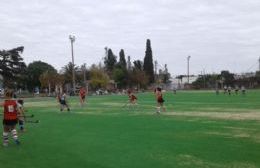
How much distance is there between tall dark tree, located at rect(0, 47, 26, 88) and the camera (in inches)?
3856

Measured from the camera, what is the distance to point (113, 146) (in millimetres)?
14141

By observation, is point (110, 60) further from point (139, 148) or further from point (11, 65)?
point (139, 148)

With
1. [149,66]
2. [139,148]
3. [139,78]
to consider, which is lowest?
[139,148]

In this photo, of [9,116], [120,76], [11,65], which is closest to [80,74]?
[120,76]

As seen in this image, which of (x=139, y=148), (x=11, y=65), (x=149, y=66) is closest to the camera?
(x=139, y=148)

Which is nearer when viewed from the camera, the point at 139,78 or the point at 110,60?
the point at 139,78

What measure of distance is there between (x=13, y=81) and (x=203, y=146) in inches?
3756

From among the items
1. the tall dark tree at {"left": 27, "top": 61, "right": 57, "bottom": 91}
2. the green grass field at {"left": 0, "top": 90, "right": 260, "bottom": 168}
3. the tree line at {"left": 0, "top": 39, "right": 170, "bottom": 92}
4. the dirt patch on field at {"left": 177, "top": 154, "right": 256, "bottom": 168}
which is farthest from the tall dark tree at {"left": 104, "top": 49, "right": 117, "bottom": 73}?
the dirt patch on field at {"left": 177, "top": 154, "right": 256, "bottom": 168}

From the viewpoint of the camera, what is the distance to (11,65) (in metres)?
102

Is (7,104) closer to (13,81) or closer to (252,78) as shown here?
(13,81)

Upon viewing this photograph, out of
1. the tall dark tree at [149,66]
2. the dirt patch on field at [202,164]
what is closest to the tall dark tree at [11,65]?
the tall dark tree at [149,66]

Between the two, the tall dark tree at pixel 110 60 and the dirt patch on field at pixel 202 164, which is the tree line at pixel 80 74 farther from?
the dirt patch on field at pixel 202 164

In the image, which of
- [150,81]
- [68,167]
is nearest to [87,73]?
[150,81]

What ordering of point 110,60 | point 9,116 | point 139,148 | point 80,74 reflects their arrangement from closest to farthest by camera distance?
point 139,148 → point 9,116 → point 80,74 → point 110,60
